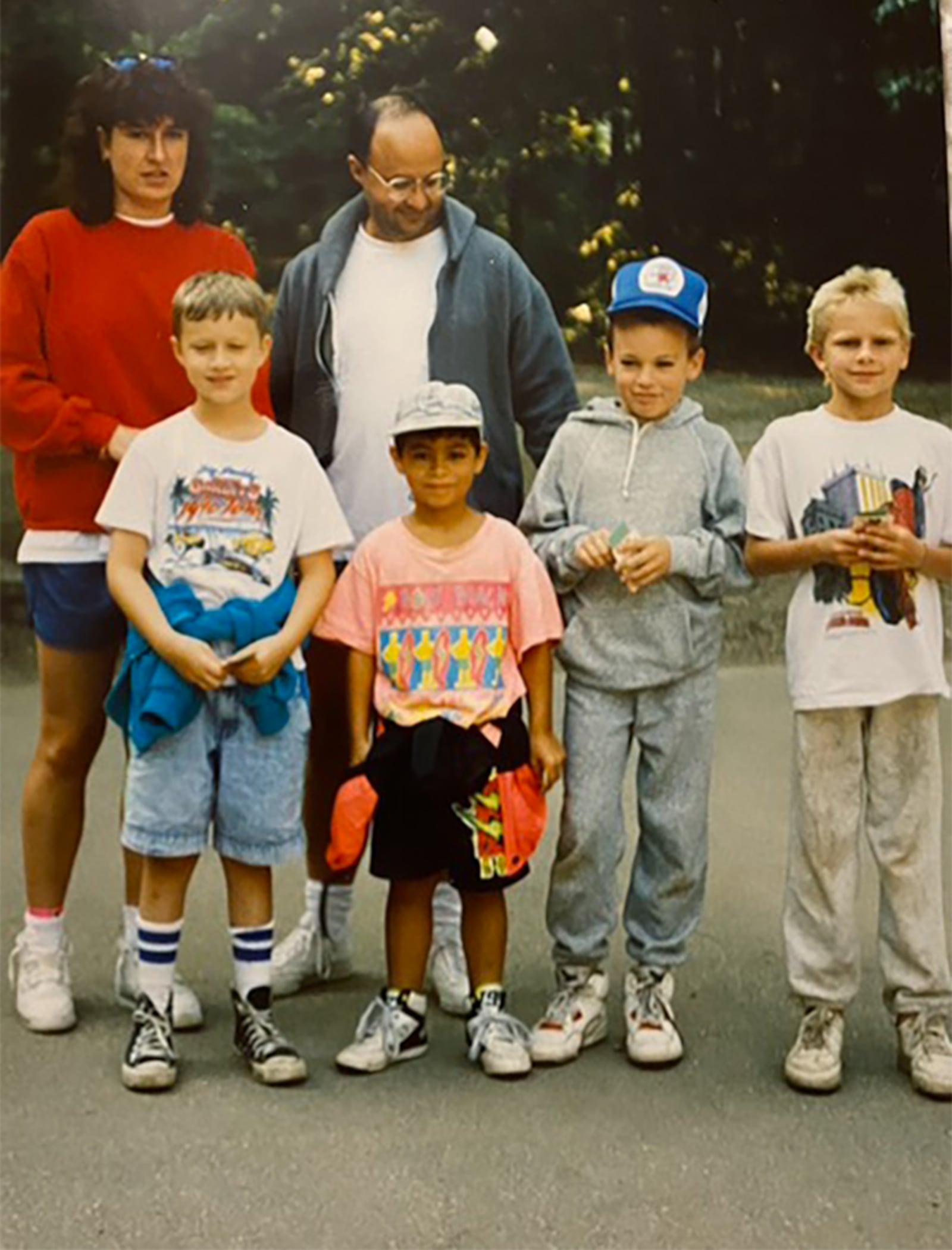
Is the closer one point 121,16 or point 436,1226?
point 436,1226

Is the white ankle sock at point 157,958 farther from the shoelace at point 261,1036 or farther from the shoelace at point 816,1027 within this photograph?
the shoelace at point 816,1027

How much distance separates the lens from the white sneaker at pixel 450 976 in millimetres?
2920

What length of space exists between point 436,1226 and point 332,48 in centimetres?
178

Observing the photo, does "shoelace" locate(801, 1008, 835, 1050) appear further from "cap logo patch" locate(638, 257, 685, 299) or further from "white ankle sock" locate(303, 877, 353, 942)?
"cap logo patch" locate(638, 257, 685, 299)

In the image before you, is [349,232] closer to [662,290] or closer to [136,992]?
[662,290]

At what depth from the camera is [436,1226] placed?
245 cm

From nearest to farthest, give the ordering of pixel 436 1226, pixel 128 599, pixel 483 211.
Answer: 1. pixel 436 1226
2. pixel 128 599
3. pixel 483 211

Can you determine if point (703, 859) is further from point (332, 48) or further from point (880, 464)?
point (332, 48)

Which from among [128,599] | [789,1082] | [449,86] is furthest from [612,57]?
[789,1082]

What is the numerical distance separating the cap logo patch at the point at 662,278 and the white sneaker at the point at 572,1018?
1.09m

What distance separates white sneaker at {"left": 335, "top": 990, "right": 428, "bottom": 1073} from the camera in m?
2.76

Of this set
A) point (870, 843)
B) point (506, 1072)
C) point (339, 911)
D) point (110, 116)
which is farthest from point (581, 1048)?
point (110, 116)

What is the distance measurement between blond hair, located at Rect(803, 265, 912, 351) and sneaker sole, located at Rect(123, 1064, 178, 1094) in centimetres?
151

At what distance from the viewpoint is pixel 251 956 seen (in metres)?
2.76
